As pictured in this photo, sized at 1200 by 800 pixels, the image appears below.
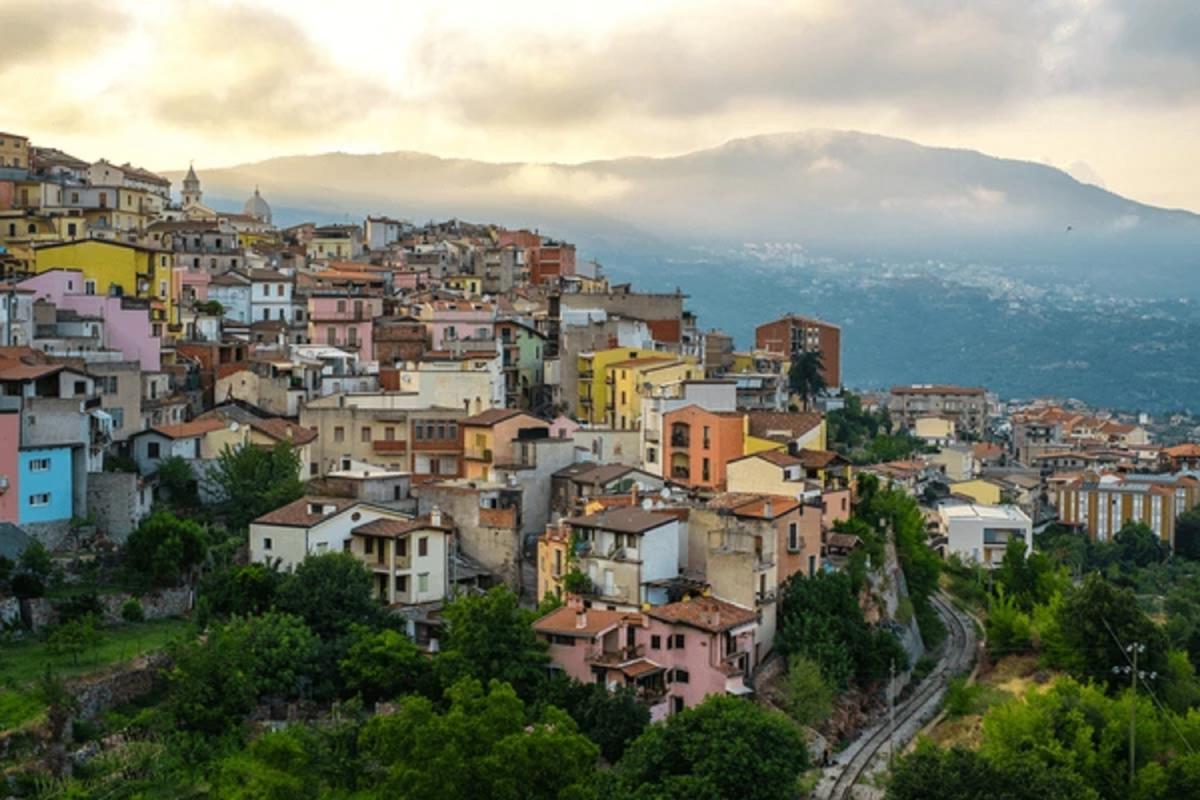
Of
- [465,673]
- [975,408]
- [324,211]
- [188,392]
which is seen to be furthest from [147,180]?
[324,211]

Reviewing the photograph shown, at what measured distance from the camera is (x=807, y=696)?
111 ft

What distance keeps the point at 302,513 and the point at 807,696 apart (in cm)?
1226

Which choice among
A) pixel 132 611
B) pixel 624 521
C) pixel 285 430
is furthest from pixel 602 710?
pixel 285 430

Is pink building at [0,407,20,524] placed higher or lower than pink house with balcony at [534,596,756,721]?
higher

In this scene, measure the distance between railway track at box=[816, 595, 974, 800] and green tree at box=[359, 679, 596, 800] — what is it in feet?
24.9

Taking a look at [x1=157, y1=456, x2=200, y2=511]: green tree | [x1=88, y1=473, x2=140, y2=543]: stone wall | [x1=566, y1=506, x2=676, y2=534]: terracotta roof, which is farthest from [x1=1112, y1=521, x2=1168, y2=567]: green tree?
[x1=88, y1=473, x2=140, y2=543]: stone wall

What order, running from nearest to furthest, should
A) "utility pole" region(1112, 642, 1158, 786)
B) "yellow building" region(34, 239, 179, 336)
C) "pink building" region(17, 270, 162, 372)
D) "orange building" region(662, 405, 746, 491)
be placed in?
"utility pole" region(1112, 642, 1158, 786), "orange building" region(662, 405, 746, 491), "pink building" region(17, 270, 162, 372), "yellow building" region(34, 239, 179, 336)

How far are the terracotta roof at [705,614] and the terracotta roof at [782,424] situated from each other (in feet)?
34.6

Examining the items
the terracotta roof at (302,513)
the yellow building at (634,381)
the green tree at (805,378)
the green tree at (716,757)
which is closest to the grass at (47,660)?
the terracotta roof at (302,513)

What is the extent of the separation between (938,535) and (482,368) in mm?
23411

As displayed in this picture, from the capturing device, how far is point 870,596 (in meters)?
40.3

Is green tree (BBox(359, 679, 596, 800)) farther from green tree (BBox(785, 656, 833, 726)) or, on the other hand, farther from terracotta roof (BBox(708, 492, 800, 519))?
terracotta roof (BBox(708, 492, 800, 519))

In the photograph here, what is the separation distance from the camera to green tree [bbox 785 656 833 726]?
111 ft

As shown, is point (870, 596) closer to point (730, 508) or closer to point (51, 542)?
point (730, 508)
